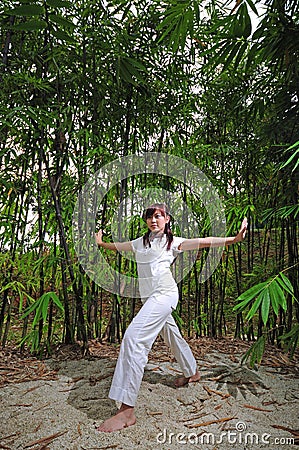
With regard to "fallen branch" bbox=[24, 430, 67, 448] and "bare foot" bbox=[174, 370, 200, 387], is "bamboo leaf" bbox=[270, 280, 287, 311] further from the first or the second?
"fallen branch" bbox=[24, 430, 67, 448]

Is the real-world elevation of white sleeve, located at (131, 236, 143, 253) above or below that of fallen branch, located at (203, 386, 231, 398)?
above

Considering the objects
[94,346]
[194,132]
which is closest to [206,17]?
[194,132]

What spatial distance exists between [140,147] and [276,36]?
120cm

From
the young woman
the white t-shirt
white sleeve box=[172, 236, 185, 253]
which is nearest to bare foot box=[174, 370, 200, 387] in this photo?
the young woman

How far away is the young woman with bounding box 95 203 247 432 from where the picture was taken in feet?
6.07

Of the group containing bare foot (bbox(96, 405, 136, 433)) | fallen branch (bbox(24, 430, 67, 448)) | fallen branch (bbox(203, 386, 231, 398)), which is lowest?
fallen branch (bbox(24, 430, 67, 448))

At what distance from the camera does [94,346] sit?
2812 millimetres

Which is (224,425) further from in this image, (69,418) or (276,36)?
(276,36)

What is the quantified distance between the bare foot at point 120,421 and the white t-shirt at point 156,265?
533mm

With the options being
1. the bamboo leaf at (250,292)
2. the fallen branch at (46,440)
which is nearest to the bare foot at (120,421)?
the fallen branch at (46,440)

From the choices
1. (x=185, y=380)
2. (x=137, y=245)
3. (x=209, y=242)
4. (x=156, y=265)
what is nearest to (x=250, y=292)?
(x=209, y=242)

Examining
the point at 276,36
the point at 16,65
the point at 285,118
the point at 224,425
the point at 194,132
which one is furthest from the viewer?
the point at 194,132

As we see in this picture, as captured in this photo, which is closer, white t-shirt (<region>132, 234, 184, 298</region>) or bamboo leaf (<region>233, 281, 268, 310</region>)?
bamboo leaf (<region>233, 281, 268, 310</region>)

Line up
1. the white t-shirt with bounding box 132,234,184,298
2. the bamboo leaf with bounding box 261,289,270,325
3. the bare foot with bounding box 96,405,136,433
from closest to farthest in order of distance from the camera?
the bamboo leaf with bounding box 261,289,270,325, the bare foot with bounding box 96,405,136,433, the white t-shirt with bounding box 132,234,184,298
